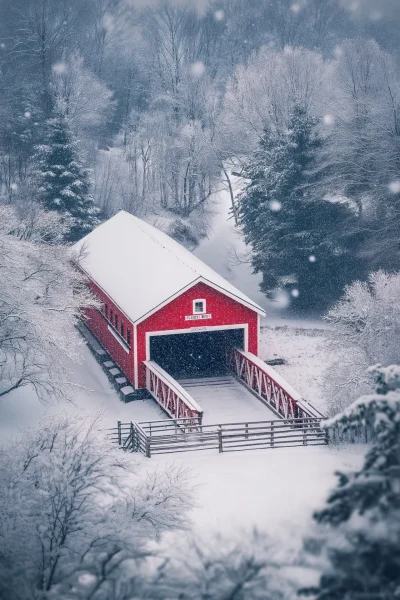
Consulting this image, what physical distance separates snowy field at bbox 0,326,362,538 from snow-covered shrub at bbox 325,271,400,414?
6.79 ft

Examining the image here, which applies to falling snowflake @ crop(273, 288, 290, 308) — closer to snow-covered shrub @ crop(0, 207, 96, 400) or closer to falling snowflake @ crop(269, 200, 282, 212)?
falling snowflake @ crop(269, 200, 282, 212)

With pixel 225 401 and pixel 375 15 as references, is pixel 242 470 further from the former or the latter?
pixel 375 15

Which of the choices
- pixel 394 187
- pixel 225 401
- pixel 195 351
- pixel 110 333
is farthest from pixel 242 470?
pixel 394 187

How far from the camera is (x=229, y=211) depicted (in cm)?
4772

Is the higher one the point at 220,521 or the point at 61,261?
the point at 61,261

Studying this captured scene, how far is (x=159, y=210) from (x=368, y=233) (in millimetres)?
16028

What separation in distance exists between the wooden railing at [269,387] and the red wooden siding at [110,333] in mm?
4023

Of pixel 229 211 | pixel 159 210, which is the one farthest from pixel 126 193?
pixel 229 211

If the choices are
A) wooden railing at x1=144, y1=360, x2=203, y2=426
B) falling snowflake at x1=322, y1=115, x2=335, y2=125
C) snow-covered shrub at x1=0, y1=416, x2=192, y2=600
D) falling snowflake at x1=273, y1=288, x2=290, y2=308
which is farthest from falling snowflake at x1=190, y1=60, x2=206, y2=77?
snow-covered shrub at x1=0, y1=416, x2=192, y2=600

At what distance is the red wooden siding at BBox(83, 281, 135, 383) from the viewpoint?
25.0 metres

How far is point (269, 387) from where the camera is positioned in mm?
23141

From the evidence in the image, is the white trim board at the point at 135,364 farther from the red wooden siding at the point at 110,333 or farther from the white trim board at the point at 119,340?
the white trim board at the point at 119,340

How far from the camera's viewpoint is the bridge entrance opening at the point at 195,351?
87.1 ft

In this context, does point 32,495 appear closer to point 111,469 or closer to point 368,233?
point 111,469
